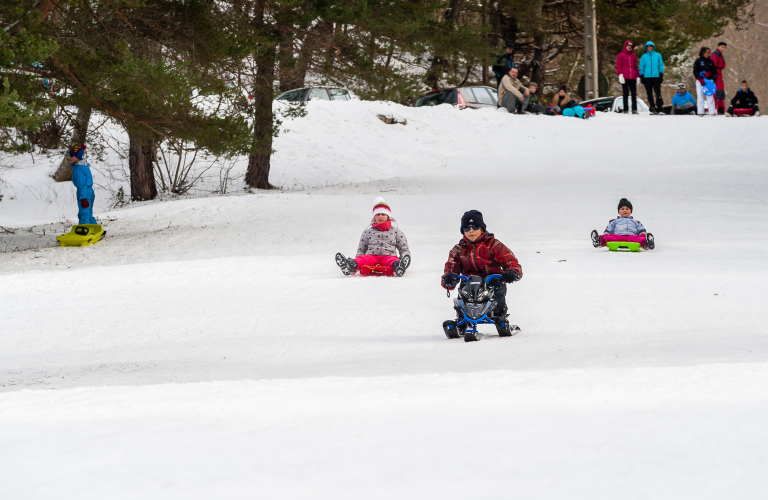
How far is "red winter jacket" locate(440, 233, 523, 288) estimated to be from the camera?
7188mm

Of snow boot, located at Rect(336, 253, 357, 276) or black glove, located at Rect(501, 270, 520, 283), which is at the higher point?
black glove, located at Rect(501, 270, 520, 283)

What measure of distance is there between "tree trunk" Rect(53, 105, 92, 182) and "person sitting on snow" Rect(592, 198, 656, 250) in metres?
8.76

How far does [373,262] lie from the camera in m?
10.9

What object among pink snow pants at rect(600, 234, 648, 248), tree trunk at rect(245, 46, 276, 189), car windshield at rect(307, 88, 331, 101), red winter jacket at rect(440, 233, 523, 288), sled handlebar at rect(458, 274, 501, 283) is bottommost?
pink snow pants at rect(600, 234, 648, 248)

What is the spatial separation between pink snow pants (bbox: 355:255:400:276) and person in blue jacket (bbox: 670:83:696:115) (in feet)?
71.9

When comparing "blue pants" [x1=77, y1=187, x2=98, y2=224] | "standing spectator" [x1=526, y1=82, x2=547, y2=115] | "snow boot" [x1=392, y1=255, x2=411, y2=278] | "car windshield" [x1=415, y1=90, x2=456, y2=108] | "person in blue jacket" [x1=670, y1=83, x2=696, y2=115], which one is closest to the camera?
"snow boot" [x1=392, y1=255, x2=411, y2=278]

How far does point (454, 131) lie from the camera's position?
28.6 m

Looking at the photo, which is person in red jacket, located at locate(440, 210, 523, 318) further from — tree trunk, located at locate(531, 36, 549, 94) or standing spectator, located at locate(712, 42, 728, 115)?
tree trunk, located at locate(531, 36, 549, 94)

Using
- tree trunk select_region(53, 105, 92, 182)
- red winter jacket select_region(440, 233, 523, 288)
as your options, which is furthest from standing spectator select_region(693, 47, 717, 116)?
red winter jacket select_region(440, 233, 523, 288)

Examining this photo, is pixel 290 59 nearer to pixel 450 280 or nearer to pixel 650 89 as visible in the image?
pixel 450 280

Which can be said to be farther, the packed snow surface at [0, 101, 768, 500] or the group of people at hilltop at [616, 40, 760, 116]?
the group of people at hilltop at [616, 40, 760, 116]

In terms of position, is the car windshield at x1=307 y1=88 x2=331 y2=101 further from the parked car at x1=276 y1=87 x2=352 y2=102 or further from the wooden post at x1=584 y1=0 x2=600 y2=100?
the wooden post at x1=584 y1=0 x2=600 y2=100

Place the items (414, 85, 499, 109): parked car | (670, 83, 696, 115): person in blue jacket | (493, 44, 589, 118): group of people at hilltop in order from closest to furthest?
(493, 44, 589, 118): group of people at hilltop < (670, 83, 696, 115): person in blue jacket < (414, 85, 499, 109): parked car

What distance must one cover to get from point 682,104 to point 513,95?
6.15 meters
